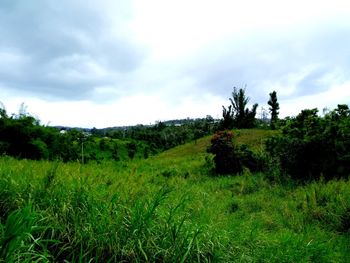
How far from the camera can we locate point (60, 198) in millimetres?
4254

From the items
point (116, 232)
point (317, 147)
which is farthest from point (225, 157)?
point (116, 232)

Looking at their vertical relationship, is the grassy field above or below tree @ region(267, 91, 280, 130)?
below

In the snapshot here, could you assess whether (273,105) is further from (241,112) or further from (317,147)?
(317,147)

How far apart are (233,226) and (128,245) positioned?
1.73 metres

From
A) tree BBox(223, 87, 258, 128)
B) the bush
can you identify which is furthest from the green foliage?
the bush

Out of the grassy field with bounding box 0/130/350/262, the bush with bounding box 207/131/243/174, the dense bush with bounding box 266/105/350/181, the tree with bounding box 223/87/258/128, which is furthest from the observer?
the tree with bounding box 223/87/258/128

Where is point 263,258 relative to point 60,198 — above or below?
below

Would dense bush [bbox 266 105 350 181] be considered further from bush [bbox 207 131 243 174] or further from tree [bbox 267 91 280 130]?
tree [bbox 267 91 280 130]

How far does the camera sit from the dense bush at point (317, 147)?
10.4 m

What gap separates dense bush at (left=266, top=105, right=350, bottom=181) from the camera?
1040 cm

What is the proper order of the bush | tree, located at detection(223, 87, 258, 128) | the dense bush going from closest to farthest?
1. the dense bush
2. the bush
3. tree, located at detection(223, 87, 258, 128)

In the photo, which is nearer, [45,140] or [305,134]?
[305,134]

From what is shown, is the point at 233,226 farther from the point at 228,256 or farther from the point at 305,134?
the point at 305,134

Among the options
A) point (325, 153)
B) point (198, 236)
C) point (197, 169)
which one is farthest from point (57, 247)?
point (197, 169)
